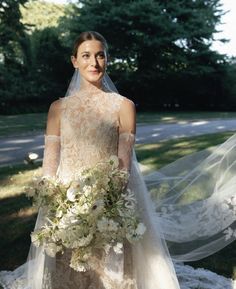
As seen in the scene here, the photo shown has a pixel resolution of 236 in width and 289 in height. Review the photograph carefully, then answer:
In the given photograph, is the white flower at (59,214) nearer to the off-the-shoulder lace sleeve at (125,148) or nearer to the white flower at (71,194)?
the white flower at (71,194)

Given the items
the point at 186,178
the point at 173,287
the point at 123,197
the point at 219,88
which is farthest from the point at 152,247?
the point at 219,88

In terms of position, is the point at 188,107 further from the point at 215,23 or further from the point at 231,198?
the point at 231,198

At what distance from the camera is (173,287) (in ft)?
10.8

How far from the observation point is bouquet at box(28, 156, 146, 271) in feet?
7.97

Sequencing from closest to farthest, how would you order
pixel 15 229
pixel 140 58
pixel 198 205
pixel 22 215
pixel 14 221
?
pixel 198 205, pixel 15 229, pixel 14 221, pixel 22 215, pixel 140 58

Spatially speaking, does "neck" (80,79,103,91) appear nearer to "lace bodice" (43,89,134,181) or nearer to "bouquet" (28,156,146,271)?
"lace bodice" (43,89,134,181)

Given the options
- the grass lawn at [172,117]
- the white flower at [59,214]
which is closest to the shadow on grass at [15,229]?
the white flower at [59,214]

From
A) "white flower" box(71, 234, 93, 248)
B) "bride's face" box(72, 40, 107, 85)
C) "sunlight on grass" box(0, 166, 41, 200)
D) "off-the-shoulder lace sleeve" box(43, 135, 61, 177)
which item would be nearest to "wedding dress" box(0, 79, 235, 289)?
"off-the-shoulder lace sleeve" box(43, 135, 61, 177)

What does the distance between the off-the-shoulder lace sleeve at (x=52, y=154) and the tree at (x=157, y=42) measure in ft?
86.6

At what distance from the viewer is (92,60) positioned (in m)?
2.90

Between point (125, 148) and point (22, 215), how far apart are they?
153 inches

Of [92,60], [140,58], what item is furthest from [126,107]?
[140,58]

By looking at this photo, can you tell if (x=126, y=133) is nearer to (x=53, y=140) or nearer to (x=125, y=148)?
(x=125, y=148)

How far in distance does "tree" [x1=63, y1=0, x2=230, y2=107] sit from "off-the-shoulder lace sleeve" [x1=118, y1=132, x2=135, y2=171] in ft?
87.0
